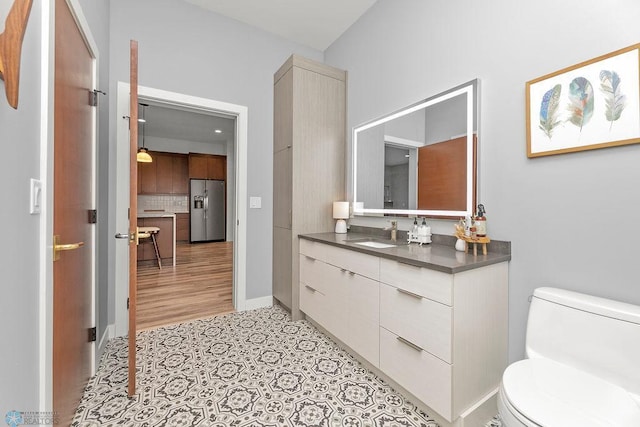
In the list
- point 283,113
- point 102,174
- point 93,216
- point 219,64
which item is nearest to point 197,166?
point 219,64

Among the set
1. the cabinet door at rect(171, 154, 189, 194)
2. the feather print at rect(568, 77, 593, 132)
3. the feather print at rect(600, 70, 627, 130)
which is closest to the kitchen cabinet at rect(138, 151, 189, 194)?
the cabinet door at rect(171, 154, 189, 194)

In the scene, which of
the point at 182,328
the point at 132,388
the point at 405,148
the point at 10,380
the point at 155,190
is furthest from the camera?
the point at 155,190

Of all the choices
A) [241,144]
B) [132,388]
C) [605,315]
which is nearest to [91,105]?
[241,144]

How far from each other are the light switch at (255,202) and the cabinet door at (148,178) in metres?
5.05

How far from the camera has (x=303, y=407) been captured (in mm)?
1473

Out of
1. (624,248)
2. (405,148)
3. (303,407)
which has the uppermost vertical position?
(405,148)

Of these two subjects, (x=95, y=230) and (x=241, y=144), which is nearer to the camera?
(x=95, y=230)

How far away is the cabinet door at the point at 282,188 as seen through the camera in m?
2.65

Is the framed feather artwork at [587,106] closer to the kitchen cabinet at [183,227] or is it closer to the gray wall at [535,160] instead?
the gray wall at [535,160]

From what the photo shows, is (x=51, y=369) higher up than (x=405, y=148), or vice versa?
(x=405, y=148)

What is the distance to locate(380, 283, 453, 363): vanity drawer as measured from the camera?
50.0 inches

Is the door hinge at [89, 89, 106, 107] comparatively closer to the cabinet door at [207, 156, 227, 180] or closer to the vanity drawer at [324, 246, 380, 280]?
the vanity drawer at [324, 246, 380, 280]

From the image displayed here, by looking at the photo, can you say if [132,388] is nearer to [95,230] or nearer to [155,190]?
[95,230]

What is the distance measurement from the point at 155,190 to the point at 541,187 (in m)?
7.50
